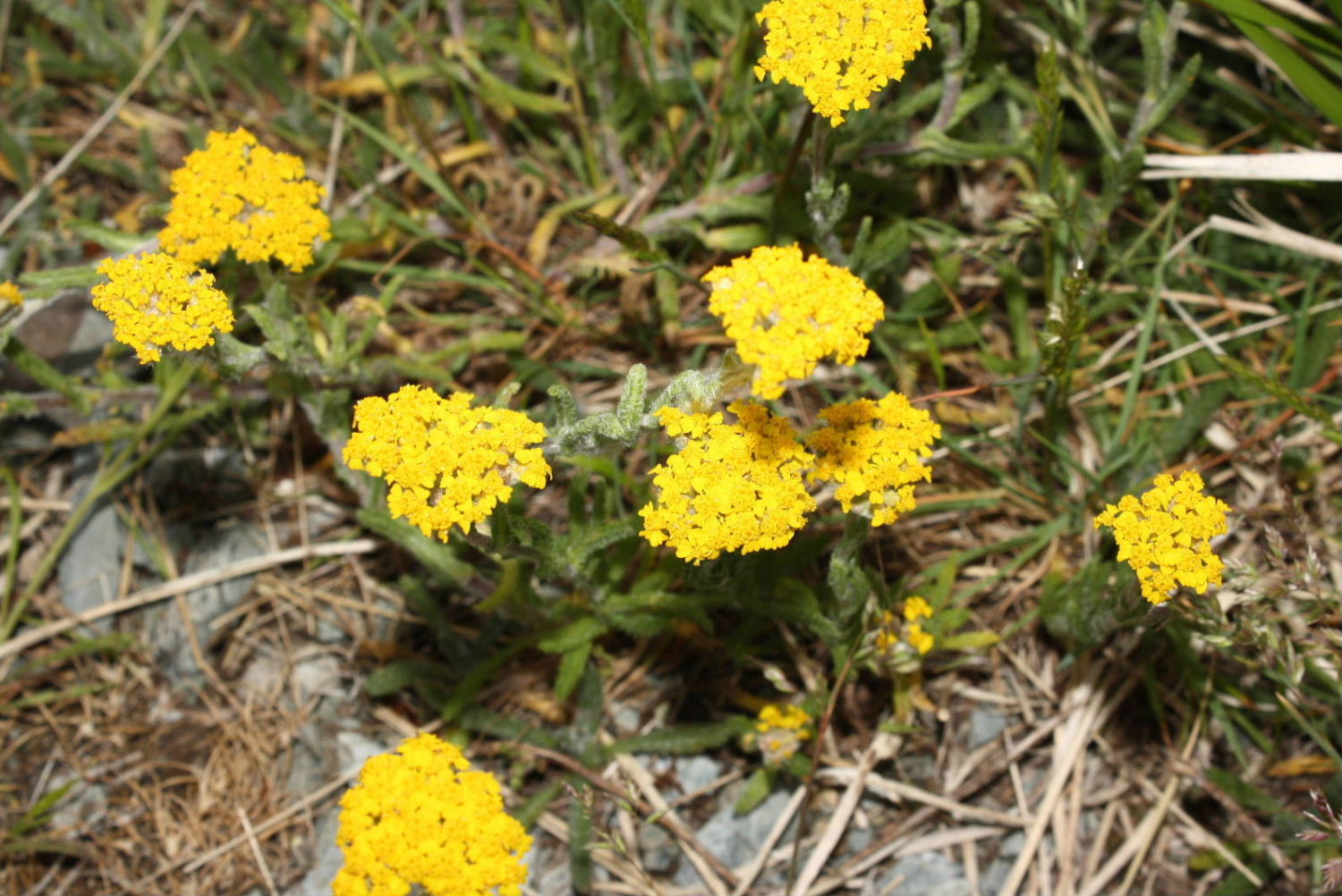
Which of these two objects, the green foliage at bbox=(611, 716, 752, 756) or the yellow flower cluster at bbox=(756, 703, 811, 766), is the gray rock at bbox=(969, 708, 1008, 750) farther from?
the green foliage at bbox=(611, 716, 752, 756)

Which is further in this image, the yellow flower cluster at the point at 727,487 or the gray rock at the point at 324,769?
the gray rock at the point at 324,769

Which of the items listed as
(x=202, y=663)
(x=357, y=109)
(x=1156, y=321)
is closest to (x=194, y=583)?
(x=202, y=663)

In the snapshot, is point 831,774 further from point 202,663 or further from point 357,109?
point 357,109

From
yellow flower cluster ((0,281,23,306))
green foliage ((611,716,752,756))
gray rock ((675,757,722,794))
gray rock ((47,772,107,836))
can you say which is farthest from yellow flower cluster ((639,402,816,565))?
gray rock ((47,772,107,836))

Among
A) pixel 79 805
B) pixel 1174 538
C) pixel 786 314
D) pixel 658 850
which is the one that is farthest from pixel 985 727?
pixel 79 805

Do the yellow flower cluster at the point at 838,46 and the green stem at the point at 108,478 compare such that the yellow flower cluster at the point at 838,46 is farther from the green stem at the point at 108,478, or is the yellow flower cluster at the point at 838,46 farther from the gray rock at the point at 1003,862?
the gray rock at the point at 1003,862

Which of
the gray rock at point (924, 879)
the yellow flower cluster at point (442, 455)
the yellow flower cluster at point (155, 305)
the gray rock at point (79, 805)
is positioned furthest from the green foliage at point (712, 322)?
the yellow flower cluster at point (442, 455)
